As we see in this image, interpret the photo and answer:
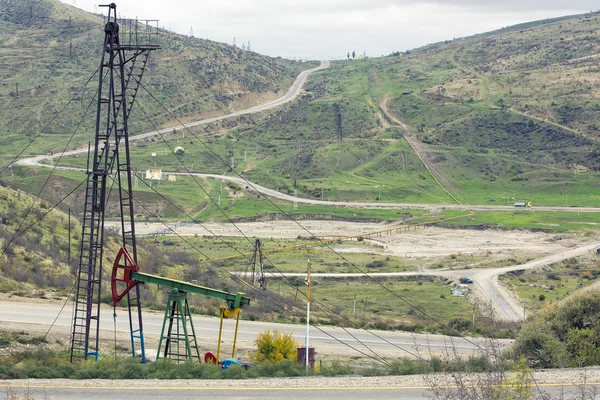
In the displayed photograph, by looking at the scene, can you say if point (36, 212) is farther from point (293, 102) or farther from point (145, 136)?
point (293, 102)

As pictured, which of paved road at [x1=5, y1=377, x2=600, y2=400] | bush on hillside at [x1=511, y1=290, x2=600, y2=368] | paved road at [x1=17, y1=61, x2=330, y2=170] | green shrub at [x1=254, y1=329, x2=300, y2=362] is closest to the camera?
paved road at [x1=5, y1=377, x2=600, y2=400]

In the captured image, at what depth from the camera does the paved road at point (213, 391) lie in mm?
18000

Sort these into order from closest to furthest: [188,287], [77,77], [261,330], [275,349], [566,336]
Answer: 1. [188,287]
2. [566,336]
3. [275,349]
4. [261,330]
5. [77,77]

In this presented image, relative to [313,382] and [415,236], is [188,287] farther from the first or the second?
[415,236]

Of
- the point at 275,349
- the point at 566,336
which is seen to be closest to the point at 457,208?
the point at 566,336

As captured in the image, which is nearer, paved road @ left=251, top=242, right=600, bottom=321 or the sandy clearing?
paved road @ left=251, top=242, right=600, bottom=321

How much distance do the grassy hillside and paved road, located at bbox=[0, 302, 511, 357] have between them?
291 ft

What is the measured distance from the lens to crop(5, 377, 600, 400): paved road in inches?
709

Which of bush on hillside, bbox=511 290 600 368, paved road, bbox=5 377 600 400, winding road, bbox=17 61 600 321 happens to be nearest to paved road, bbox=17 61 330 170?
winding road, bbox=17 61 600 321

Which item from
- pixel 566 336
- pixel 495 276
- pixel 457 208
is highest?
pixel 457 208

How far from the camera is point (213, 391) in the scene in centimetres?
1841

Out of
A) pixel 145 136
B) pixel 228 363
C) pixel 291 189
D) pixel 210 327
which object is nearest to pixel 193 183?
pixel 291 189

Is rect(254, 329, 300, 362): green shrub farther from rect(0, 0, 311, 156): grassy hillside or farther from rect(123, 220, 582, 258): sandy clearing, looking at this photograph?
rect(0, 0, 311, 156): grassy hillside

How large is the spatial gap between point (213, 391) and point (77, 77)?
13972cm
